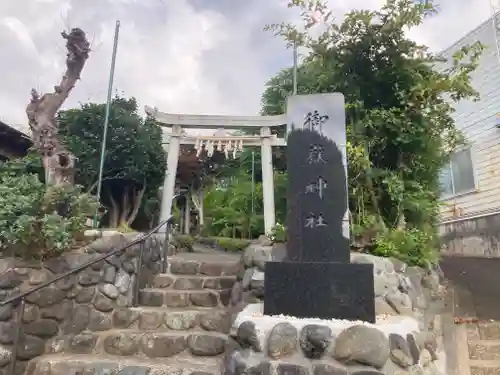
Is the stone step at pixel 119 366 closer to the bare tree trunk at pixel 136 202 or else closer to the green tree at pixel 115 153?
the green tree at pixel 115 153

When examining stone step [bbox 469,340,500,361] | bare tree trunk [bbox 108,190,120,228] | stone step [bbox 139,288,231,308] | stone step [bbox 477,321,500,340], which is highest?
bare tree trunk [bbox 108,190,120,228]

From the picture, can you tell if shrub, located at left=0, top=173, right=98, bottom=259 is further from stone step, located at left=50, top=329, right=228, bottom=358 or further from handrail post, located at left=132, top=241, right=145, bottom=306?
stone step, located at left=50, top=329, right=228, bottom=358

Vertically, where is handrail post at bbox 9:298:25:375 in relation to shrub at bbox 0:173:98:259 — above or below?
below

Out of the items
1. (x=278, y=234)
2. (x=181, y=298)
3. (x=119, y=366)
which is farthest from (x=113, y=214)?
(x=119, y=366)

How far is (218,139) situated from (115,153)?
2.86 metres

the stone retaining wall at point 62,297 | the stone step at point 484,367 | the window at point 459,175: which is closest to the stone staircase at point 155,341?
the stone retaining wall at point 62,297

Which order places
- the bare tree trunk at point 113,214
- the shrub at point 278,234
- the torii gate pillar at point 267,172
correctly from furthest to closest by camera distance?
the torii gate pillar at point 267,172
the bare tree trunk at point 113,214
the shrub at point 278,234

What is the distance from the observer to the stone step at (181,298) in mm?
4449

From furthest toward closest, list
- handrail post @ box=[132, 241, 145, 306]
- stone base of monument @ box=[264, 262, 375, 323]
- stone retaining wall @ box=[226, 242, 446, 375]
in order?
handrail post @ box=[132, 241, 145, 306] → stone base of monument @ box=[264, 262, 375, 323] → stone retaining wall @ box=[226, 242, 446, 375]

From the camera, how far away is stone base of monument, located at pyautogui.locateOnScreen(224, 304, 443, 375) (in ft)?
8.30

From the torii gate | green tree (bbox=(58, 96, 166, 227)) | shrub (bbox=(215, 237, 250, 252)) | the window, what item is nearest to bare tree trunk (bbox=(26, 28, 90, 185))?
green tree (bbox=(58, 96, 166, 227))

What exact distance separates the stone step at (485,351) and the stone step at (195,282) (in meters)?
2.85

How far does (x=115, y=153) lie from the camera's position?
7.49 m

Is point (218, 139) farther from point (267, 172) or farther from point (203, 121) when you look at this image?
point (267, 172)
